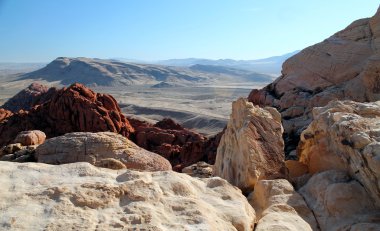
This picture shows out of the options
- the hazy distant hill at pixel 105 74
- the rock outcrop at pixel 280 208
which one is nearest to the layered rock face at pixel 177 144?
the rock outcrop at pixel 280 208

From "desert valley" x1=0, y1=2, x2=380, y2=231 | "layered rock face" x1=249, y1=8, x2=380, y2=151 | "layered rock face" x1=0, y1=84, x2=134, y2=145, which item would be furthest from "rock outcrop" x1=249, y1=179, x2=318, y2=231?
"layered rock face" x1=0, y1=84, x2=134, y2=145

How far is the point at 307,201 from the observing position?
21.6 feet

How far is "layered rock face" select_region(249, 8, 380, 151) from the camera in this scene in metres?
17.1

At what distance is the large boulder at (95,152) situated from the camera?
35.5 feet

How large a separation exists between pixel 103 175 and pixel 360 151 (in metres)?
3.77

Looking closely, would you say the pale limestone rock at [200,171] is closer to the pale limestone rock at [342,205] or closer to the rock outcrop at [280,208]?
the rock outcrop at [280,208]

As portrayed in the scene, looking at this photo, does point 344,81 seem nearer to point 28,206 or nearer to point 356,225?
point 356,225

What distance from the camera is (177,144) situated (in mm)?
29688

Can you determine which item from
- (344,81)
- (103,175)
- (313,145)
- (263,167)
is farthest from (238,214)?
(344,81)

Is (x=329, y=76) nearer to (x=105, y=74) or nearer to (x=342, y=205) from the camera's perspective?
(x=342, y=205)

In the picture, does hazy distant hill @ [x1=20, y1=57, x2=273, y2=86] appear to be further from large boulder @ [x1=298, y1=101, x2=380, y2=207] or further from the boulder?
large boulder @ [x1=298, y1=101, x2=380, y2=207]

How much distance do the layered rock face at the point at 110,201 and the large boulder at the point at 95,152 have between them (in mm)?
4952

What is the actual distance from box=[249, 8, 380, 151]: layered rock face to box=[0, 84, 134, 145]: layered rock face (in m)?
10.4

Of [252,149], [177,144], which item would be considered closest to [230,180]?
[252,149]
